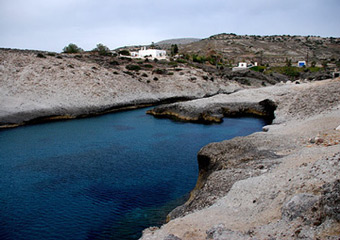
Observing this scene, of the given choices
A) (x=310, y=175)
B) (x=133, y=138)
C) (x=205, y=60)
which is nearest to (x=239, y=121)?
(x=133, y=138)

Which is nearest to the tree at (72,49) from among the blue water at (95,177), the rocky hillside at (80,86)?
the rocky hillside at (80,86)

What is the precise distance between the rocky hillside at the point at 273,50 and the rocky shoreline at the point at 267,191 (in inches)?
4485

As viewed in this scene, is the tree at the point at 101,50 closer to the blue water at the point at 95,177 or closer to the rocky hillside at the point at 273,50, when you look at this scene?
the rocky hillside at the point at 273,50

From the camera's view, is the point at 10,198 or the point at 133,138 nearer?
the point at 10,198

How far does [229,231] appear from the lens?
11180 millimetres

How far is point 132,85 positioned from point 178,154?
39905 mm

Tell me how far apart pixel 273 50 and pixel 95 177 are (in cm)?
15541

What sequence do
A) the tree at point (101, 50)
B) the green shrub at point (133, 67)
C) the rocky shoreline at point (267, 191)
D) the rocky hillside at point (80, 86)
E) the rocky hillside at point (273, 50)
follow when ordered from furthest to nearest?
the rocky hillside at point (273, 50) → the tree at point (101, 50) → the green shrub at point (133, 67) → the rocky hillside at point (80, 86) → the rocky shoreline at point (267, 191)

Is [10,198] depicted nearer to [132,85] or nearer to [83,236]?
[83,236]

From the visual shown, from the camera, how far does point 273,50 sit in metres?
161

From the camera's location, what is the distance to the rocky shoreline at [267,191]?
1008 cm

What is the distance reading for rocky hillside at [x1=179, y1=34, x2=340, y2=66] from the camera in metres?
143

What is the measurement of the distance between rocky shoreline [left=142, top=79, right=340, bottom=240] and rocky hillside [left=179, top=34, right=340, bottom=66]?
113923mm

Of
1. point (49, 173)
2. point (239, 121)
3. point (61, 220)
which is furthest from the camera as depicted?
point (239, 121)
